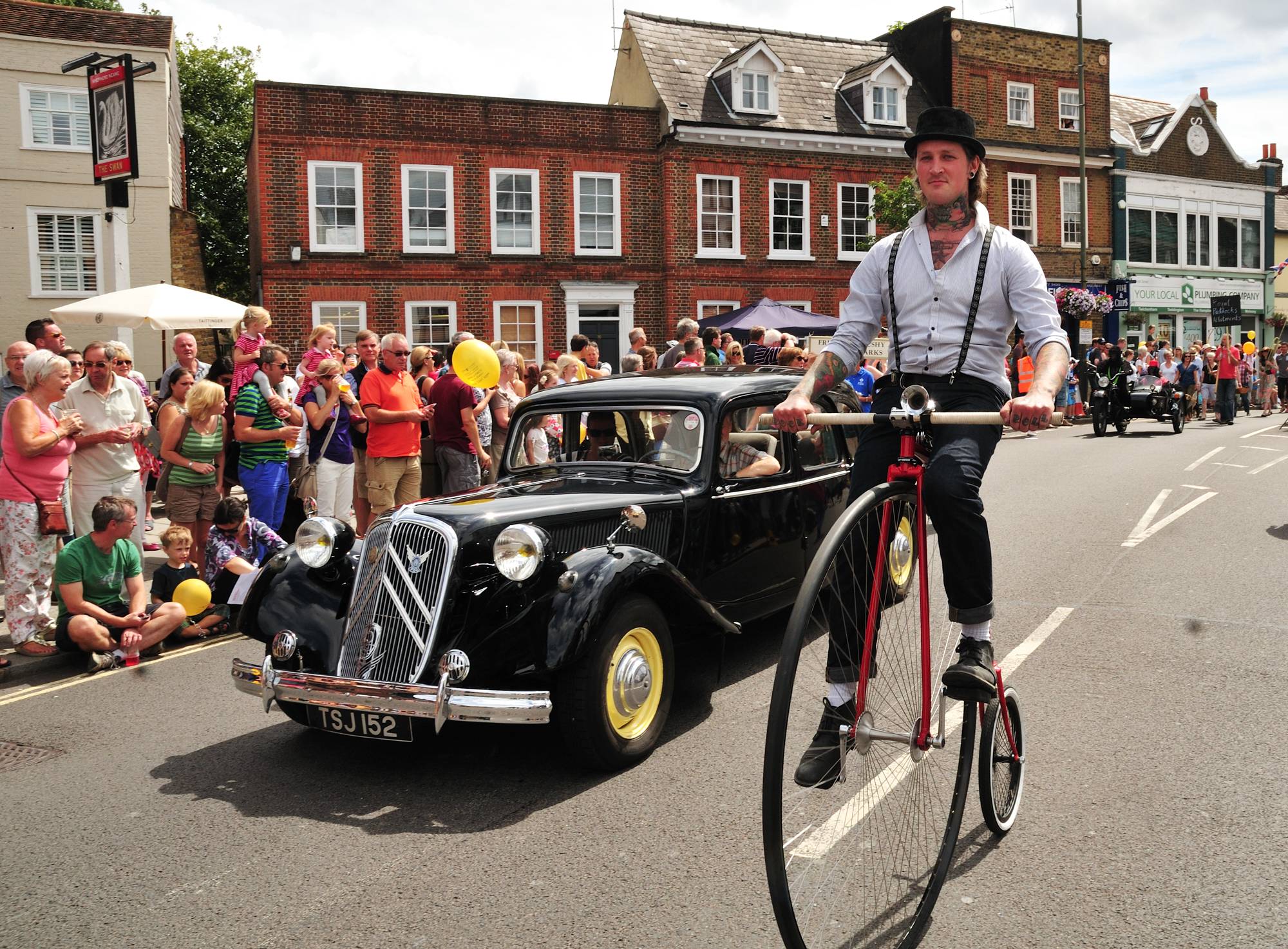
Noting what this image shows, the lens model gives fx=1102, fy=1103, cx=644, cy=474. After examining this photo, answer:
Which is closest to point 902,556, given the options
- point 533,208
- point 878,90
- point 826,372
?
point 826,372

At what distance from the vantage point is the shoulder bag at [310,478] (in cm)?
998

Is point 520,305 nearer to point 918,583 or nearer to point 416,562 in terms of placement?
point 416,562

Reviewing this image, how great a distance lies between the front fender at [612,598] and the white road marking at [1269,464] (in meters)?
12.9

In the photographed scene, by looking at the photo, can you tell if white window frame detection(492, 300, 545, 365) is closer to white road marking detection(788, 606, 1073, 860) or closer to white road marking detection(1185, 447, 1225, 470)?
white road marking detection(1185, 447, 1225, 470)

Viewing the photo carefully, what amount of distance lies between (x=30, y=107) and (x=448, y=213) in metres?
10.6

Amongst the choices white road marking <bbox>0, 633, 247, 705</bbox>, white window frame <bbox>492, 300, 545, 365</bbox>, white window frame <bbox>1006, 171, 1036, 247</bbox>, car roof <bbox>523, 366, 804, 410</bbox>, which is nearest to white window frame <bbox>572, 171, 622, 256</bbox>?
white window frame <bbox>492, 300, 545, 365</bbox>

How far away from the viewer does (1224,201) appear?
4428 cm

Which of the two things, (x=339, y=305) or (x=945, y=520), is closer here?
(x=945, y=520)

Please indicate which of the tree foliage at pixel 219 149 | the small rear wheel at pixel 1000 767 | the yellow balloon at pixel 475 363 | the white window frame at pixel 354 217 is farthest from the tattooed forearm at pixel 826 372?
the tree foliage at pixel 219 149

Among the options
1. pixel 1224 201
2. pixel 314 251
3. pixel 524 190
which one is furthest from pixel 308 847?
pixel 1224 201

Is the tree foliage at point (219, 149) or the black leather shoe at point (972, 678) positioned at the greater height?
the tree foliage at point (219, 149)

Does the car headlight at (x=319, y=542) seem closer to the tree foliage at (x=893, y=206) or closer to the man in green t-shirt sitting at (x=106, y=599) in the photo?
the man in green t-shirt sitting at (x=106, y=599)

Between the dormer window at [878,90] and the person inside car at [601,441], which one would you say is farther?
the dormer window at [878,90]

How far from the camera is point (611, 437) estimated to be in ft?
21.1
